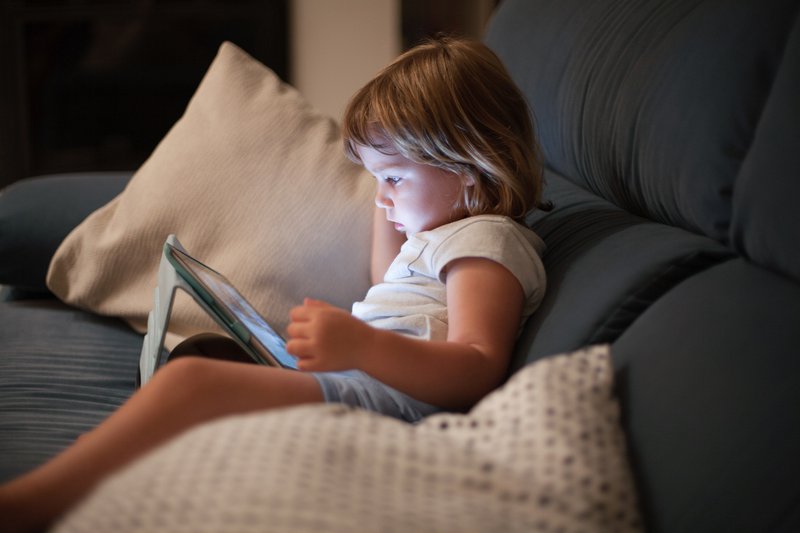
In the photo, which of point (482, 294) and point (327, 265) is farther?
point (327, 265)

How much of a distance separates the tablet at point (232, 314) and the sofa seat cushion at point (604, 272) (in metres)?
0.28

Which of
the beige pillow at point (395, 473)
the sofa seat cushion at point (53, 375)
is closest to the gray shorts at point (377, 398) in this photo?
the beige pillow at point (395, 473)

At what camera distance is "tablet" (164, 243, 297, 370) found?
0.96 metres

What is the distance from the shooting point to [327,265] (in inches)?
55.0

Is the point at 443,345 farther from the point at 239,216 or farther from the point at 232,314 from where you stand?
the point at 239,216

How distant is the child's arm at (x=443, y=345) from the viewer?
0.89 meters

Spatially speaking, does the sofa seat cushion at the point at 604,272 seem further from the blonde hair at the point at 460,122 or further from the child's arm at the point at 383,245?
the child's arm at the point at 383,245

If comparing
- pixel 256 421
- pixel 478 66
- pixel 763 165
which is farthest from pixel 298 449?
pixel 478 66

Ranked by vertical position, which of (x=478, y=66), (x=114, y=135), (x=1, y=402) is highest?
(x=478, y=66)

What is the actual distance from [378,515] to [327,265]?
826 millimetres

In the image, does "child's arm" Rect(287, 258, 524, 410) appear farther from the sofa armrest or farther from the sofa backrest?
the sofa armrest

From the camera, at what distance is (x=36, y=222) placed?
1.62 meters

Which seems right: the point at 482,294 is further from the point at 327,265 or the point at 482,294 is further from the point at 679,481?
the point at 327,265

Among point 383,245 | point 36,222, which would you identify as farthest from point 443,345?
point 36,222
